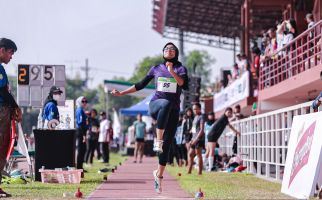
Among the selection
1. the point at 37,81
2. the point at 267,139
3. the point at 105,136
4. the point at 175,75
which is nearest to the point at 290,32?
the point at 267,139

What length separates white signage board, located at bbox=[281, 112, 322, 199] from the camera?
10633mm

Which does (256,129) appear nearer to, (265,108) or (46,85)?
(46,85)

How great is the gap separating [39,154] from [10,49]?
4654 millimetres

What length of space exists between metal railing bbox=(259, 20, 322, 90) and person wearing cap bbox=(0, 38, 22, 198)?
9596mm

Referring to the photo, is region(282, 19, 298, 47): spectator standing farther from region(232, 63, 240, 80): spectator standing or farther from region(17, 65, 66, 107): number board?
region(232, 63, 240, 80): spectator standing

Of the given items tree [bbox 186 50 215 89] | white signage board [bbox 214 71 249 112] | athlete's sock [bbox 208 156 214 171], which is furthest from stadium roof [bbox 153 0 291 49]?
tree [bbox 186 50 215 89]

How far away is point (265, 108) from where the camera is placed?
96.8 feet

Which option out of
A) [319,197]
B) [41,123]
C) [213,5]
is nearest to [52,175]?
[41,123]

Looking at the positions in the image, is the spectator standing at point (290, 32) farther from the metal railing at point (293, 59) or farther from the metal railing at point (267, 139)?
the metal railing at point (267, 139)

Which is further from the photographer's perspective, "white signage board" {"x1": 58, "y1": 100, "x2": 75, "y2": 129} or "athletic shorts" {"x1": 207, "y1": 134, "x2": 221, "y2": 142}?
"athletic shorts" {"x1": 207, "y1": 134, "x2": 221, "y2": 142}

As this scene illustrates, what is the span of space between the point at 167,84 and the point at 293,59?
38.6ft

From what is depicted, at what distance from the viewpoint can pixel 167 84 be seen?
38.0 ft

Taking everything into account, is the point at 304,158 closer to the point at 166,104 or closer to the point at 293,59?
the point at 166,104

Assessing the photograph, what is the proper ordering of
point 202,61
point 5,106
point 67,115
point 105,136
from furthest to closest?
point 202,61, point 105,136, point 67,115, point 5,106
